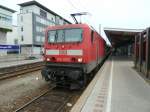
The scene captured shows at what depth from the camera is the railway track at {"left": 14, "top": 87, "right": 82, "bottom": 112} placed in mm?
7004

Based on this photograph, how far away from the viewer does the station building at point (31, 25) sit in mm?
55500

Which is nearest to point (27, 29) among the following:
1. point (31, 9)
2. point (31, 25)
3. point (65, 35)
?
point (31, 25)

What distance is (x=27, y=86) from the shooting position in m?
10.3

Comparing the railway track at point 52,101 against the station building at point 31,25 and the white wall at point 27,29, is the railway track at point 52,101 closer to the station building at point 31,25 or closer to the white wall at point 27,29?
the station building at point 31,25

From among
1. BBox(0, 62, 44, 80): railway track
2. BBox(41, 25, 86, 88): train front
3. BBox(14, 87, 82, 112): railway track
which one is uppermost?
BBox(41, 25, 86, 88): train front

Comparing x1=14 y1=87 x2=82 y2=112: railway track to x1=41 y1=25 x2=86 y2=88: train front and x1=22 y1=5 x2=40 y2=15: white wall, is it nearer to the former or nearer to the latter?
x1=41 y1=25 x2=86 y2=88: train front

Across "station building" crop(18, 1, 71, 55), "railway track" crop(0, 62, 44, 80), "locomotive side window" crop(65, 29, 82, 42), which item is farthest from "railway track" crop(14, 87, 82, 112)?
"station building" crop(18, 1, 71, 55)

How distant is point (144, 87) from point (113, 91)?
Result: 1.84m

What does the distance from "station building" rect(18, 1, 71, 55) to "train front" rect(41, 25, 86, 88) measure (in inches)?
1767

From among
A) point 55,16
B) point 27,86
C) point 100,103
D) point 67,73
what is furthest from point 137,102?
point 55,16

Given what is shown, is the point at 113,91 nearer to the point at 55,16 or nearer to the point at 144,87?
the point at 144,87

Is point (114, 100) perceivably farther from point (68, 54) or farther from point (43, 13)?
point (43, 13)

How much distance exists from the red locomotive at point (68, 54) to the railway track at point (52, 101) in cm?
45

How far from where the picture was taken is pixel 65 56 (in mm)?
9258
